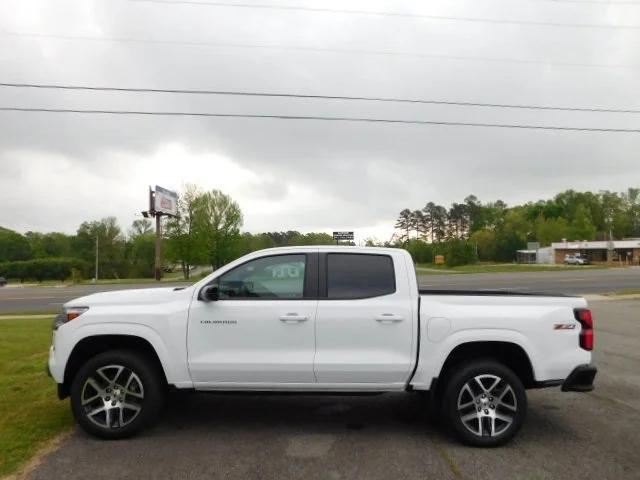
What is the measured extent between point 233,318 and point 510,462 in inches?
101

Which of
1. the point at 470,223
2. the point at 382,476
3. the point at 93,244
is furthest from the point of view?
the point at 470,223

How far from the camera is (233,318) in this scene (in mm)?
4711

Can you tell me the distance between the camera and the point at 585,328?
4.74 meters

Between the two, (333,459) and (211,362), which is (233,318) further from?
(333,459)

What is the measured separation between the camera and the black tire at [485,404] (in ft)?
15.0

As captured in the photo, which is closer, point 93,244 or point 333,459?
point 333,459

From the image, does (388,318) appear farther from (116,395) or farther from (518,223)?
(518,223)

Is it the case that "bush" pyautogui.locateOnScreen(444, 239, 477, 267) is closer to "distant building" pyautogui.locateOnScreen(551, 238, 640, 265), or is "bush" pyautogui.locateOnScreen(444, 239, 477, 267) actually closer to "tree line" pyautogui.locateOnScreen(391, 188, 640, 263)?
"tree line" pyautogui.locateOnScreen(391, 188, 640, 263)

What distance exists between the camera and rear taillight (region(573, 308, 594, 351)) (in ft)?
15.4

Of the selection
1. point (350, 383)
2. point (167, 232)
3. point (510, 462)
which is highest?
point (167, 232)

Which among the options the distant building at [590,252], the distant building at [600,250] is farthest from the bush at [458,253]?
the distant building at [600,250]

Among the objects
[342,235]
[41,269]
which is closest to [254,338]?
[342,235]

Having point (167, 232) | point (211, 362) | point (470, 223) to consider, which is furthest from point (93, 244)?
point (211, 362)

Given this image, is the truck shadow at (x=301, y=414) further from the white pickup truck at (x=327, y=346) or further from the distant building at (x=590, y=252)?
the distant building at (x=590, y=252)
